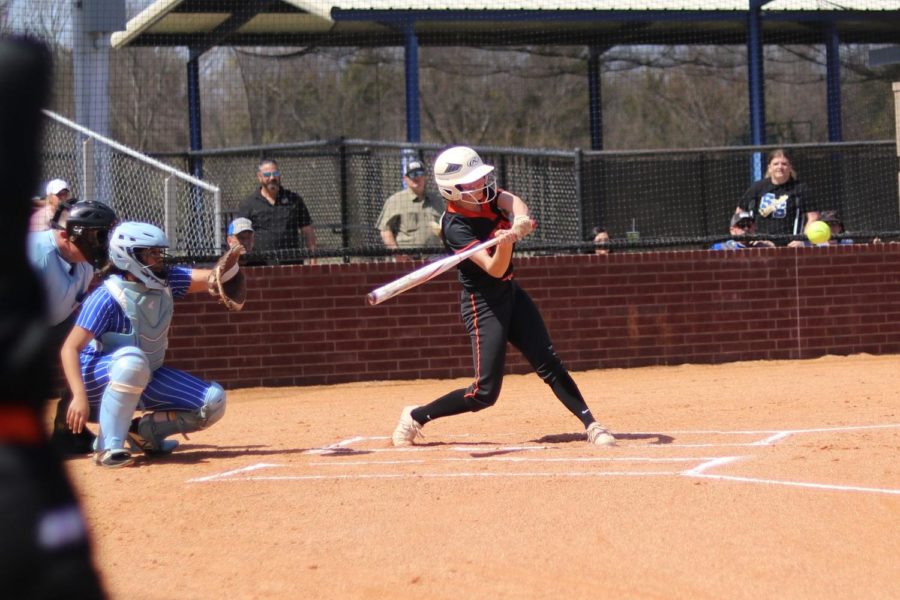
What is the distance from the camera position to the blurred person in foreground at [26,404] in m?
2.14

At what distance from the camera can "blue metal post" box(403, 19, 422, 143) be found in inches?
681

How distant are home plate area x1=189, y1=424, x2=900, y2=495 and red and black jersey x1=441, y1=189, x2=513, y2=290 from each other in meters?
1.04

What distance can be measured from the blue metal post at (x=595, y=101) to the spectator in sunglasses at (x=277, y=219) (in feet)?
20.4

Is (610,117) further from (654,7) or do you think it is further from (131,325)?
(131,325)

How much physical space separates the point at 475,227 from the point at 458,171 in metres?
0.40

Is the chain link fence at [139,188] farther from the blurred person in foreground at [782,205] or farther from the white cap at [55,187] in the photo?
the blurred person in foreground at [782,205]

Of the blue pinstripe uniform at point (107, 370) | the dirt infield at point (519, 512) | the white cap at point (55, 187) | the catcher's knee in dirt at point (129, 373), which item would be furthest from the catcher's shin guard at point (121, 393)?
the white cap at point (55, 187)

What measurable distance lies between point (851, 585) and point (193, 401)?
4.08 meters

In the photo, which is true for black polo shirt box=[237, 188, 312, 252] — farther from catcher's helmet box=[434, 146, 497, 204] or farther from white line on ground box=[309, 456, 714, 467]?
white line on ground box=[309, 456, 714, 467]

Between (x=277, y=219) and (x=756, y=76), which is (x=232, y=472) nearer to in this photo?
(x=277, y=219)

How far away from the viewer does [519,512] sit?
5.32 m

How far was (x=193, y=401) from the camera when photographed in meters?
7.03

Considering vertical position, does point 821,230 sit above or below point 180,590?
above

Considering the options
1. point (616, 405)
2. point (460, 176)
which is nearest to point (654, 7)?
point (616, 405)
